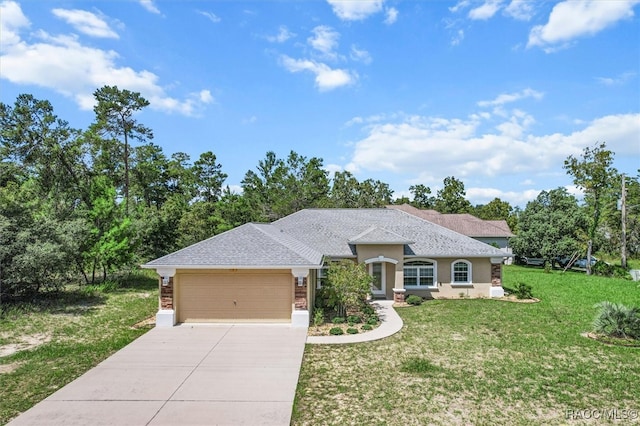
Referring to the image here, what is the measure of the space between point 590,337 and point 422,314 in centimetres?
571

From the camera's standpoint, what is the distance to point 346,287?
14.8 m

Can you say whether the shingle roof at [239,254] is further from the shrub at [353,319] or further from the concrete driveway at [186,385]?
the concrete driveway at [186,385]

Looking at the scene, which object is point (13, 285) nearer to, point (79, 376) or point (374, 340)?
point (79, 376)

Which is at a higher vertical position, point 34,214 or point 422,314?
point 34,214

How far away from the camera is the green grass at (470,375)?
7.47 m

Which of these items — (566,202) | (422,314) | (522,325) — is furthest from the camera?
(566,202)

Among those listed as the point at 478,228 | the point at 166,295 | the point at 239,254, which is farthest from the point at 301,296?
the point at 478,228

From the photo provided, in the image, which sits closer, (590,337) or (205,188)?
(590,337)

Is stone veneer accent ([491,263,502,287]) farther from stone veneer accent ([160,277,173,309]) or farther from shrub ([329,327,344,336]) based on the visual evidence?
stone veneer accent ([160,277,173,309])

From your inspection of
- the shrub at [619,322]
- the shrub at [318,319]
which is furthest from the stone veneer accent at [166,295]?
the shrub at [619,322]

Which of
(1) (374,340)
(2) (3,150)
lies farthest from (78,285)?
(1) (374,340)

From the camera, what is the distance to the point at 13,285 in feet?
52.5

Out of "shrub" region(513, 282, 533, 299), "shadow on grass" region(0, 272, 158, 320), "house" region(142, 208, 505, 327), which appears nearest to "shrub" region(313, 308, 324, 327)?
"house" region(142, 208, 505, 327)

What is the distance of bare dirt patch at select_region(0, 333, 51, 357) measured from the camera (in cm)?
1113
